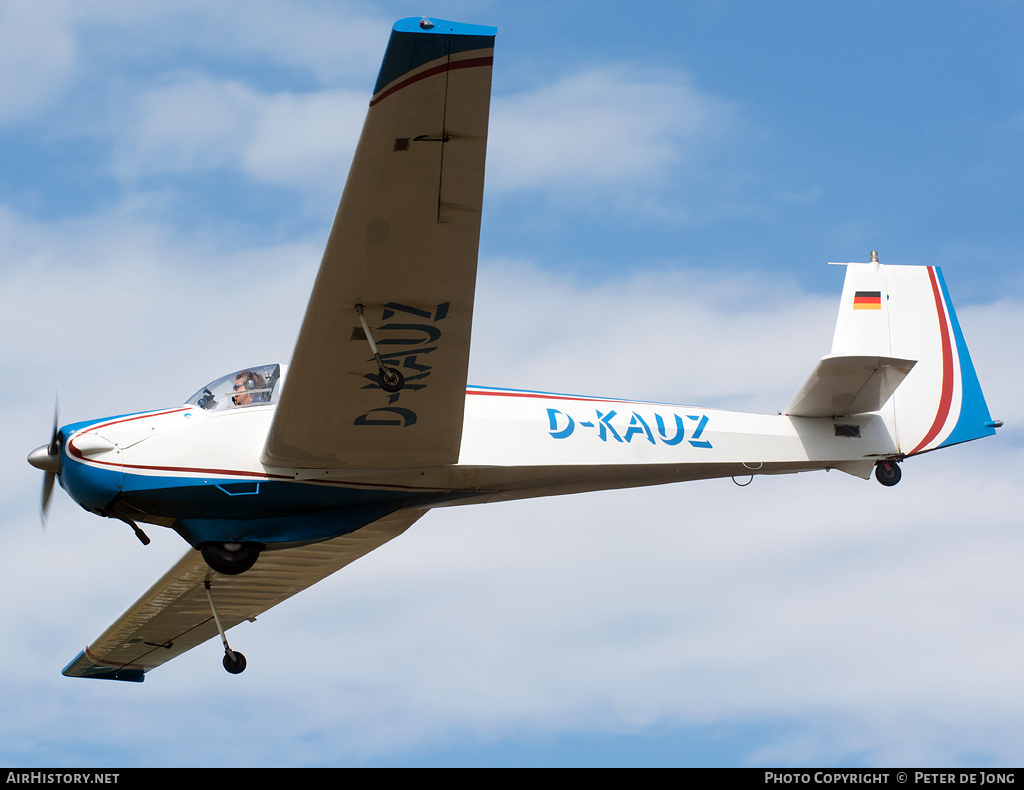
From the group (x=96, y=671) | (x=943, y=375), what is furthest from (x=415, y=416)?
(x=96, y=671)

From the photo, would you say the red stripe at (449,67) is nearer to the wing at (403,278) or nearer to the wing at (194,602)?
the wing at (403,278)

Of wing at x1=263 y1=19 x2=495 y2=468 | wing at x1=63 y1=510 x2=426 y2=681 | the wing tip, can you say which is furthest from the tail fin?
the wing tip

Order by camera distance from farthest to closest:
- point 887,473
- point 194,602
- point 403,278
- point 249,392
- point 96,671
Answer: point 96,671, point 194,602, point 887,473, point 249,392, point 403,278

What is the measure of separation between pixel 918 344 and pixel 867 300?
0.86 metres

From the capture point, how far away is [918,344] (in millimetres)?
14711

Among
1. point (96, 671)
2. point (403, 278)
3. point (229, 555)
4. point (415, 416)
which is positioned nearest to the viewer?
point (403, 278)

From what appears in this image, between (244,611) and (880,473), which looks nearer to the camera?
(880,473)

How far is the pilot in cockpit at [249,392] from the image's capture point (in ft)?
39.9

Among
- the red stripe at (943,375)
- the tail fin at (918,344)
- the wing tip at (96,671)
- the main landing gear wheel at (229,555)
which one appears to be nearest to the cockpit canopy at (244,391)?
the main landing gear wheel at (229,555)

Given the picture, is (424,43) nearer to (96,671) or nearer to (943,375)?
(943,375)
